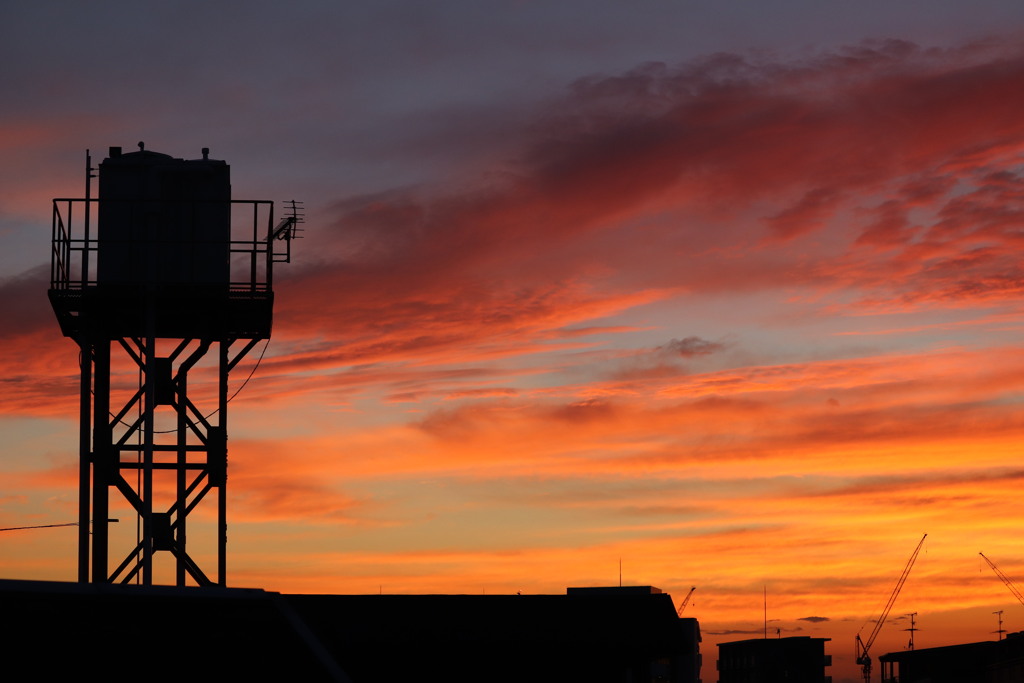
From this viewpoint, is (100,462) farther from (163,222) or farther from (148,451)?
(163,222)

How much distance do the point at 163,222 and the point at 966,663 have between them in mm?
133928

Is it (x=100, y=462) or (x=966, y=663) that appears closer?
(x=100, y=462)

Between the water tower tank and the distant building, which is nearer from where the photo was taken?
the water tower tank

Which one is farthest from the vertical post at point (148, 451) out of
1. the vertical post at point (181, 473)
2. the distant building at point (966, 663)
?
the distant building at point (966, 663)

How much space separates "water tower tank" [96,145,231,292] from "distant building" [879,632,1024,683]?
4191 inches

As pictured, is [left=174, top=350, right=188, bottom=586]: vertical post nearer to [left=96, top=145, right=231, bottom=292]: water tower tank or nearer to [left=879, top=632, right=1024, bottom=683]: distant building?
[left=96, top=145, right=231, bottom=292]: water tower tank

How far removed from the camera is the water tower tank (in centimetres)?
5219

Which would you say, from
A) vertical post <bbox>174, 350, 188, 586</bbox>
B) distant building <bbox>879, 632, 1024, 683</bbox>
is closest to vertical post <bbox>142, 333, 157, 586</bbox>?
vertical post <bbox>174, 350, 188, 586</bbox>

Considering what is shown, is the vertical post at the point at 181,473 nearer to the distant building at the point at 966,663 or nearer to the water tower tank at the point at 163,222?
the water tower tank at the point at 163,222

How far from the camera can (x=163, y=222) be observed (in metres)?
52.8

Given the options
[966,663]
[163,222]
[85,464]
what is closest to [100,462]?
[85,464]

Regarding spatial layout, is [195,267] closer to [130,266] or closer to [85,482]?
[130,266]

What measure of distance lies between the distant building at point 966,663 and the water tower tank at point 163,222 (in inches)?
4191

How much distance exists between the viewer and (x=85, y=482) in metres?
51.3
